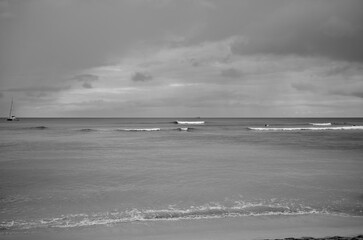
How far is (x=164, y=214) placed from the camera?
9.15m

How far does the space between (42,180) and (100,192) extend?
4.40 m

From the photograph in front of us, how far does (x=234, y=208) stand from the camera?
980 cm

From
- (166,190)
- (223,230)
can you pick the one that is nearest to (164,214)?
(223,230)

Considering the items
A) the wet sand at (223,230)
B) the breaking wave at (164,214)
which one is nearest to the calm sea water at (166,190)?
the breaking wave at (164,214)

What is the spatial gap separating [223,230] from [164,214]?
2.24m

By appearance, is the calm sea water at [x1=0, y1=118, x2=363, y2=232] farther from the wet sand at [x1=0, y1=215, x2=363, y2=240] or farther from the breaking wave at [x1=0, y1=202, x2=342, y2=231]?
the wet sand at [x1=0, y1=215, x2=363, y2=240]

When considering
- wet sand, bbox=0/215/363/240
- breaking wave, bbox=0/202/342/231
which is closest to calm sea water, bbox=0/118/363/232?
breaking wave, bbox=0/202/342/231

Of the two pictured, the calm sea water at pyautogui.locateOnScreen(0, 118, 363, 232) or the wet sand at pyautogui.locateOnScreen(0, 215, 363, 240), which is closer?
the wet sand at pyautogui.locateOnScreen(0, 215, 363, 240)

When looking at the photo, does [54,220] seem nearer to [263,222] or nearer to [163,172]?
[263,222]

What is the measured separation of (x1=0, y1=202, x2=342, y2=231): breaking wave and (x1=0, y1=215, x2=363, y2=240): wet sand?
38 cm

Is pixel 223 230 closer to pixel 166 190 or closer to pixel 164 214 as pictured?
pixel 164 214

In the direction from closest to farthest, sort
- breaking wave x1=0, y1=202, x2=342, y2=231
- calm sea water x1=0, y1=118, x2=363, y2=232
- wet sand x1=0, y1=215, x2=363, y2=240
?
1. wet sand x1=0, y1=215, x2=363, y2=240
2. breaking wave x1=0, y1=202, x2=342, y2=231
3. calm sea water x1=0, y1=118, x2=363, y2=232

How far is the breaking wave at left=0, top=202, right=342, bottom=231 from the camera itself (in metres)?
8.22

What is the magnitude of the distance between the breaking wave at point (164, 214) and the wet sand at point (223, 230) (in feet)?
1.25
